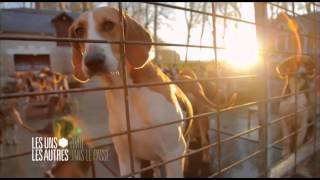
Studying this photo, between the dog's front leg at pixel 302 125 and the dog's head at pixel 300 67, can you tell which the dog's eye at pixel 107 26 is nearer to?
the dog's head at pixel 300 67

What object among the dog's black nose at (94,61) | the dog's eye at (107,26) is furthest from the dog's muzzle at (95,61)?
the dog's eye at (107,26)

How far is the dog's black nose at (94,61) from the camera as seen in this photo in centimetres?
162

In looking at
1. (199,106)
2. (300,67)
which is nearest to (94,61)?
(199,106)

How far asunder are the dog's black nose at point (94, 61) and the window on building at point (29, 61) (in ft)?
90.2

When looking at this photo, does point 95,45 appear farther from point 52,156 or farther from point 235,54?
point 235,54

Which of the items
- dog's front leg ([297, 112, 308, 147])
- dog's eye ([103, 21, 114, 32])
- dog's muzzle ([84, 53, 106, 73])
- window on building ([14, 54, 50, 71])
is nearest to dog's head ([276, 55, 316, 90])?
dog's front leg ([297, 112, 308, 147])

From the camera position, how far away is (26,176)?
4.75m

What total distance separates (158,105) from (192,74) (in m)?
2.19

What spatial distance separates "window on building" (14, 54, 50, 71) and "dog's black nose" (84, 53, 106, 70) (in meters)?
27.5

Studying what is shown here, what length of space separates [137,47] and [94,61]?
0.46 meters

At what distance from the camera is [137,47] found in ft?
6.60

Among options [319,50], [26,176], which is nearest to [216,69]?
[319,50]

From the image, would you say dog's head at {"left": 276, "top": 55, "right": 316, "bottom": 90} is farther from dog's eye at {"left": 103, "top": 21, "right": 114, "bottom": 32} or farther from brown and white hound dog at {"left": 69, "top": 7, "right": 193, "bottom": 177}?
dog's eye at {"left": 103, "top": 21, "right": 114, "bottom": 32}

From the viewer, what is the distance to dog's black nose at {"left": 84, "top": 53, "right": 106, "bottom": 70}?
162 centimetres
